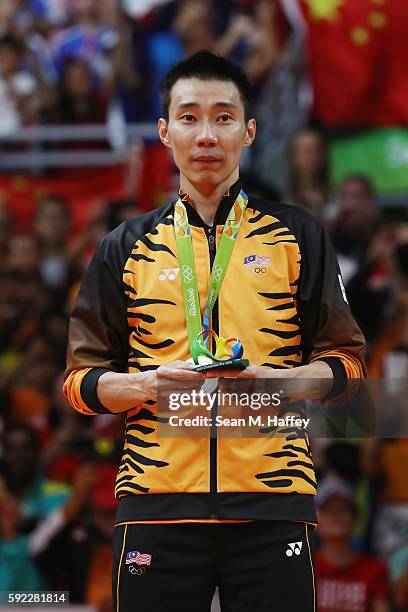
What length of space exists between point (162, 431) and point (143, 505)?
0.72 ft

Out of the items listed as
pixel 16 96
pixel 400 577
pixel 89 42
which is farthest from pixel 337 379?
pixel 89 42

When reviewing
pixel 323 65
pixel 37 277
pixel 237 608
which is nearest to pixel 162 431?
Answer: pixel 237 608

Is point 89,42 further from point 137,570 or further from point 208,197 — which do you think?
point 137,570

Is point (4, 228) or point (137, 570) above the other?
point (4, 228)

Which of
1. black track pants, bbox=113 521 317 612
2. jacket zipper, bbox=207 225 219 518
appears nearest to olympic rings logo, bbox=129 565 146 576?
black track pants, bbox=113 521 317 612

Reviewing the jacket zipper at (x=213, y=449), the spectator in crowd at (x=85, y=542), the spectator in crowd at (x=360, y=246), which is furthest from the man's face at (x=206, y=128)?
the spectator in crowd at (x=360, y=246)

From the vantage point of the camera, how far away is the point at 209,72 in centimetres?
372

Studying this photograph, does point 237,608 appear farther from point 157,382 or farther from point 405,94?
point 405,94

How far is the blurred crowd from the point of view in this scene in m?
6.84

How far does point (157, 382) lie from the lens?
3.45 metres

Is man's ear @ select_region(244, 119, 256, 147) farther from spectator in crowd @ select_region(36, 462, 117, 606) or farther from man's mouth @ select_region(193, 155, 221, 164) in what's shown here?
spectator in crowd @ select_region(36, 462, 117, 606)

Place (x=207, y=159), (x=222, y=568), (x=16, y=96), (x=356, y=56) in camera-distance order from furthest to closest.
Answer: (x=16, y=96)
(x=356, y=56)
(x=207, y=159)
(x=222, y=568)

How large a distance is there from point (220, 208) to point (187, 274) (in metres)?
0.28

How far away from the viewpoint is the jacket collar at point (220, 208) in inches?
148
